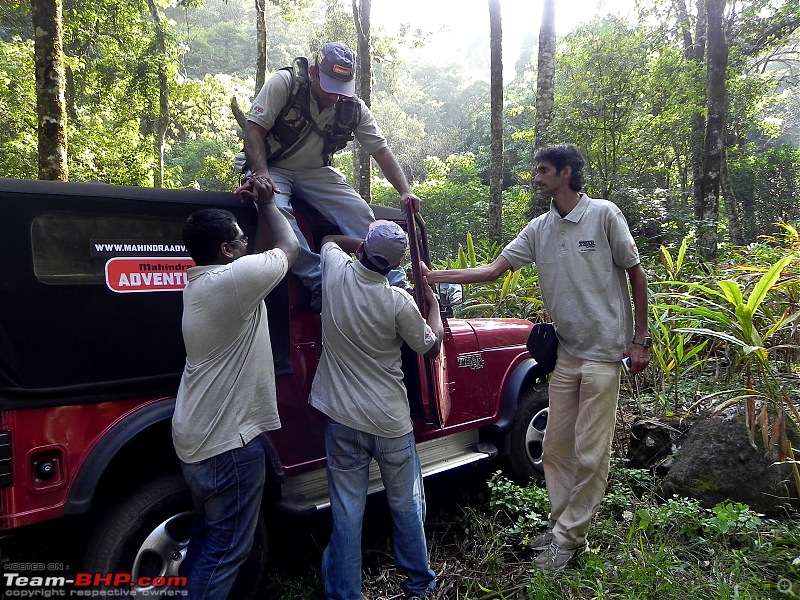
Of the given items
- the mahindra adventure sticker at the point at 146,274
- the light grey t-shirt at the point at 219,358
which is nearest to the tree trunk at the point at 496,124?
the mahindra adventure sticker at the point at 146,274

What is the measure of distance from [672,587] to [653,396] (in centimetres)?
256

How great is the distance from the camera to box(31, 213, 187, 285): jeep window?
7.15 ft

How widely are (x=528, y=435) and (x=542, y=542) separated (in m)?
0.95

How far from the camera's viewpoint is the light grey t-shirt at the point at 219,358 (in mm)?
2223

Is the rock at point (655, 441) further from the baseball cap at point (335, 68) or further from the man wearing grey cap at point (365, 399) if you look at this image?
the baseball cap at point (335, 68)

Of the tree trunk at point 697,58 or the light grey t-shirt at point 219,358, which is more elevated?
the tree trunk at point 697,58

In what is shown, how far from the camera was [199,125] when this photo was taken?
17.7 meters

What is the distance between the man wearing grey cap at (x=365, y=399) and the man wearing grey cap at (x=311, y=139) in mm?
386

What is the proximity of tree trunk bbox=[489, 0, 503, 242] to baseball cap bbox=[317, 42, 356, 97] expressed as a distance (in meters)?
7.23

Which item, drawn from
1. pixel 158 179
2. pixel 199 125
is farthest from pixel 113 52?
pixel 199 125

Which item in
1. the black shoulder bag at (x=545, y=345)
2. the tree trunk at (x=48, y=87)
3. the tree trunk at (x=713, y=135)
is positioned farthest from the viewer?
the tree trunk at (x=713, y=135)

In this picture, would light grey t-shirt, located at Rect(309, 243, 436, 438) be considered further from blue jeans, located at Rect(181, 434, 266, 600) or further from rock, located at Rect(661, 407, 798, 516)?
rock, located at Rect(661, 407, 798, 516)

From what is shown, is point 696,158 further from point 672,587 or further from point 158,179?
point 158,179

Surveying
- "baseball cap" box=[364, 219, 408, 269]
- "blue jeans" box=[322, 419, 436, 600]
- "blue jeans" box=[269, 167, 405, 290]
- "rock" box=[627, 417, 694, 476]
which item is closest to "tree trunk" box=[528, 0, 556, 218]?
"rock" box=[627, 417, 694, 476]
